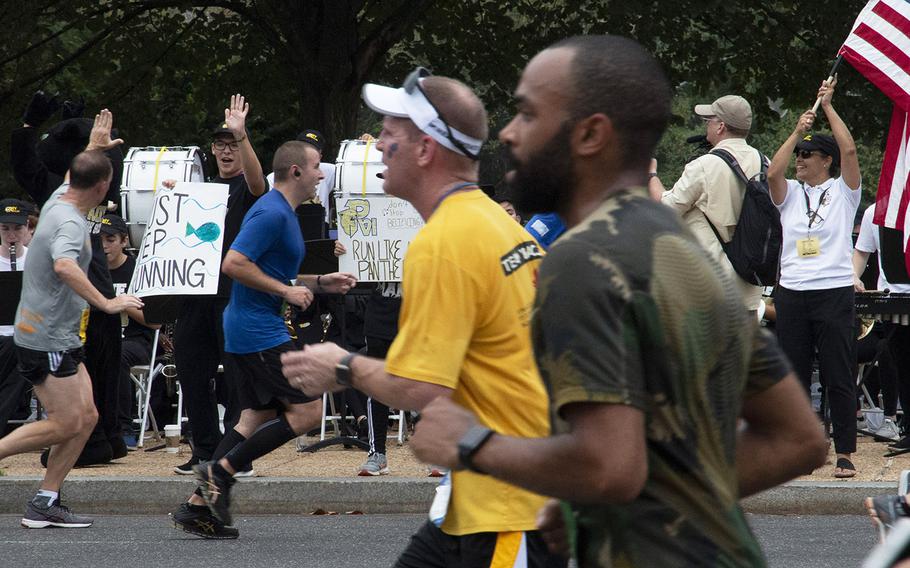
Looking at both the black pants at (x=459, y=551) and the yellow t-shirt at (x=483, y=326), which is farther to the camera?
the black pants at (x=459, y=551)

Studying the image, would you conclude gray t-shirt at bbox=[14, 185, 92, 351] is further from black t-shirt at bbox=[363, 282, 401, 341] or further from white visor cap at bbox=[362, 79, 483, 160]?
white visor cap at bbox=[362, 79, 483, 160]

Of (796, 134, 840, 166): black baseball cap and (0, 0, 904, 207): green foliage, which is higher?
(0, 0, 904, 207): green foliage

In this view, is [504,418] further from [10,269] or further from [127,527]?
[10,269]

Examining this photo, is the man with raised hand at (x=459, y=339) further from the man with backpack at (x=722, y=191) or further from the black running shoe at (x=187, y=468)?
the black running shoe at (x=187, y=468)

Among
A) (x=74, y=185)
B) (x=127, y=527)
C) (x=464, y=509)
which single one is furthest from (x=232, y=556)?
(x=464, y=509)

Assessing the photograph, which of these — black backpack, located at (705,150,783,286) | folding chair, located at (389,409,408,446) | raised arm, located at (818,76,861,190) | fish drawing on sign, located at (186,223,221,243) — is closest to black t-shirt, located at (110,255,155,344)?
folding chair, located at (389,409,408,446)

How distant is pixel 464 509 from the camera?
347cm

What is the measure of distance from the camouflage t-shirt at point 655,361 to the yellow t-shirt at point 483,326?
3.56 ft

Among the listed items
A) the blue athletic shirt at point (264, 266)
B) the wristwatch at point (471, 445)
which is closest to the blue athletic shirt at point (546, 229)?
the blue athletic shirt at point (264, 266)

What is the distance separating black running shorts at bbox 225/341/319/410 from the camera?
7820 millimetres

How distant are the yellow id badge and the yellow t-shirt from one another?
605 centimetres

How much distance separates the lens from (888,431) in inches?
461

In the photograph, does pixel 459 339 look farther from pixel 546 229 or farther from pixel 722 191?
pixel 722 191

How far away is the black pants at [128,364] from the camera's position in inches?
469
